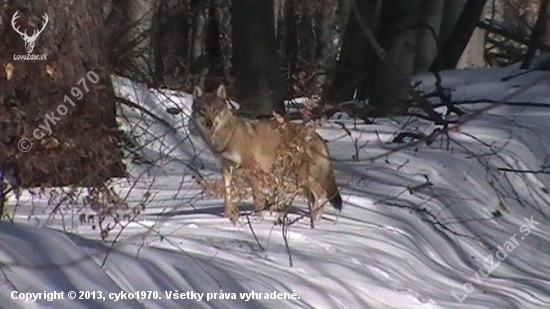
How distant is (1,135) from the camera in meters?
9.31

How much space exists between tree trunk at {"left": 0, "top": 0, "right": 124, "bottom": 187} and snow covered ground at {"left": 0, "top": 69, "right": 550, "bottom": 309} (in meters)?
0.31

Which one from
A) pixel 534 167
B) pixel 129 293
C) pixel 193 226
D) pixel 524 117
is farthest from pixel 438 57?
pixel 129 293

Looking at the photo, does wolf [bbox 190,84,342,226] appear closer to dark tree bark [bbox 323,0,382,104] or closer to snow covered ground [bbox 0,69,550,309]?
snow covered ground [bbox 0,69,550,309]

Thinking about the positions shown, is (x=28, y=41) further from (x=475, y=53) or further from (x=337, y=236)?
(x=475, y=53)

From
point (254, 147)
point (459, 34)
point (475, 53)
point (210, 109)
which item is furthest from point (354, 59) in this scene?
point (475, 53)

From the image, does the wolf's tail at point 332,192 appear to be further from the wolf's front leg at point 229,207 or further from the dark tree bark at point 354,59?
the dark tree bark at point 354,59

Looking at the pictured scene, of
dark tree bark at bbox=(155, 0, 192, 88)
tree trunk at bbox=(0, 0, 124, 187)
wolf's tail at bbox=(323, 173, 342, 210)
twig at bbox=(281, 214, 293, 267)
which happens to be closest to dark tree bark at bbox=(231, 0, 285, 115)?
dark tree bark at bbox=(155, 0, 192, 88)

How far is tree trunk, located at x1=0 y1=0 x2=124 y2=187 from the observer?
30.6 ft

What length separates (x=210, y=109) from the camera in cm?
1020

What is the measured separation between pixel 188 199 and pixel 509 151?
439 cm

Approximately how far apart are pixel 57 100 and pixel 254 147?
1516 millimetres

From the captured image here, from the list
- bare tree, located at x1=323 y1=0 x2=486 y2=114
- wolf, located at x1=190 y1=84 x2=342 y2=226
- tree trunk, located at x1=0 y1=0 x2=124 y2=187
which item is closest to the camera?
tree trunk, located at x1=0 y1=0 x2=124 y2=187

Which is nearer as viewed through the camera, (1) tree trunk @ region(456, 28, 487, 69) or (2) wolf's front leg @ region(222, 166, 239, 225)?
(2) wolf's front leg @ region(222, 166, 239, 225)

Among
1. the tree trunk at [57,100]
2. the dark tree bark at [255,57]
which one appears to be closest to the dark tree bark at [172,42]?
the dark tree bark at [255,57]
